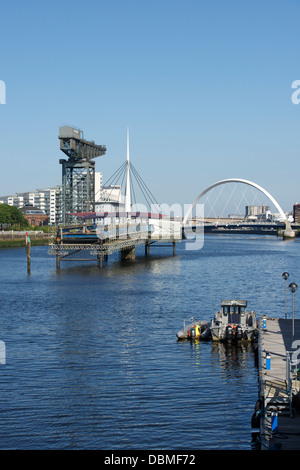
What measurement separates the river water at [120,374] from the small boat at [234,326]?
32.0 inches

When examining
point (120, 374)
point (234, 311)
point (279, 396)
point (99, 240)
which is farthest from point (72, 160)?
point (279, 396)

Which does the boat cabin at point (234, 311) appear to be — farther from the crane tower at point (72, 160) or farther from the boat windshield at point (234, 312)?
the crane tower at point (72, 160)

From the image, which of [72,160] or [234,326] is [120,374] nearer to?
[234,326]

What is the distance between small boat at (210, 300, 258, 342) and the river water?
0.81 meters

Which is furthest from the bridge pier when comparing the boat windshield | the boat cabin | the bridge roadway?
the boat cabin

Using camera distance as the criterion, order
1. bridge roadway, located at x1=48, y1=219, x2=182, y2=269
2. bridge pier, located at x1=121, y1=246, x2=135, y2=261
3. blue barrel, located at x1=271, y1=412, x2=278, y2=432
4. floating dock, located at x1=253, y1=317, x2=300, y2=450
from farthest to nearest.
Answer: bridge pier, located at x1=121, y1=246, x2=135, y2=261 → bridge roadway, located at x1=48, y1=219, x2=182, y2=269 → blue barrel, located at x1=271, y1=412, x2=278, y2=432 → floating dock, located at x1=253, y1=317, x2=300, y2=450

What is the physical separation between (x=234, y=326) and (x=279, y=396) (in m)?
16.0

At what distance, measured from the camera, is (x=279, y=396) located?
23031 millimetres

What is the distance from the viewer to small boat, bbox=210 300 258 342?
38.6 metres

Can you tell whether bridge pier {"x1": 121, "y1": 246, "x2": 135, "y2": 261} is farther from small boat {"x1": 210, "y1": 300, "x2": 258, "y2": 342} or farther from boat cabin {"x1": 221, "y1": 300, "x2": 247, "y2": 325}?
small boat {"x1": 210, "y1": 300, "x2": 258, "y2": 342}

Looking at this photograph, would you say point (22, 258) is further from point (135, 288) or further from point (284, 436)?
point (284, 436)

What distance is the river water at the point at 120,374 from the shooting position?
75.8 ft

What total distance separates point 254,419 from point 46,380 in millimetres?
11638

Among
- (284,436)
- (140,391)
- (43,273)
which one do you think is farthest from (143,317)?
(43,273)
